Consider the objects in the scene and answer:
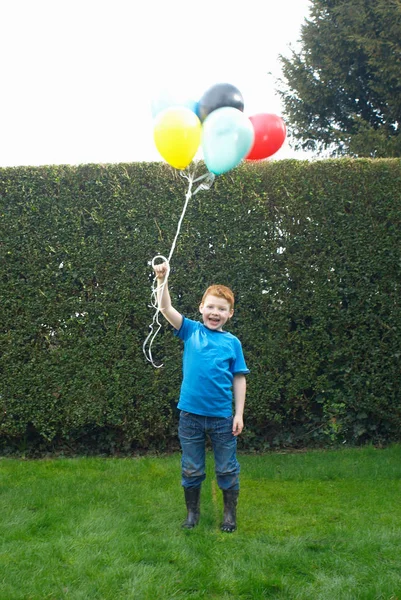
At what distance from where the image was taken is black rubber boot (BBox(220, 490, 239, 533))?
3.59 m

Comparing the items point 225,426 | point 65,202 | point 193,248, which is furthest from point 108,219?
point 225,426

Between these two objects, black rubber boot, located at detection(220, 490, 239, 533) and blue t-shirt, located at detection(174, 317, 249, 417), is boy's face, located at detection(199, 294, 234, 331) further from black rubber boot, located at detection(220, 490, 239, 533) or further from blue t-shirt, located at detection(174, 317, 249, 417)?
black rubber boot, located at detection(220, 490, 239, 533)

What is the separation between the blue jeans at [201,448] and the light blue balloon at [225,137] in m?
1.63

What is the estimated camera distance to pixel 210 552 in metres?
3.23

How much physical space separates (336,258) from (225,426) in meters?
2.61

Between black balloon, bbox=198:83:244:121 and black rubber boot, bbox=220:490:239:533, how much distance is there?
2434 mm

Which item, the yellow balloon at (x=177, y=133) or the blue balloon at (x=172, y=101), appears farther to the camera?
the blue balloon at (x=172, y=101)

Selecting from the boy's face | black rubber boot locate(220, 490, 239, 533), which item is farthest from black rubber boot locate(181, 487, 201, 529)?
the boy's face

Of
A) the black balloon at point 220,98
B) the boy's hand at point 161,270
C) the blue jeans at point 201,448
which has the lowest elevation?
the blue jeans at point 201,448

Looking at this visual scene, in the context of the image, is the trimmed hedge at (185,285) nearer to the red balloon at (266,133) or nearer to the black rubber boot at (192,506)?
the red balloon at (266,133)

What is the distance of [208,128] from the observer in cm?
368

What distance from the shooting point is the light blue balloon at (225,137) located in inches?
143

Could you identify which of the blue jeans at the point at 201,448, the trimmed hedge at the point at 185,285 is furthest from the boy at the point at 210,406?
the trimmed hedge at the point at 185,285

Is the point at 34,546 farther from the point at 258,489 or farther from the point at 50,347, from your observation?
the point at 50,347
